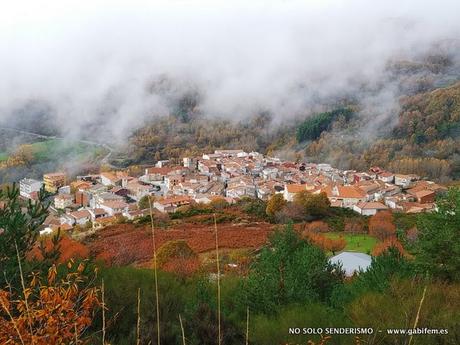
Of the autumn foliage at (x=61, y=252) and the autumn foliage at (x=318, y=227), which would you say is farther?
the autumn foliage at (x=318, y=227)

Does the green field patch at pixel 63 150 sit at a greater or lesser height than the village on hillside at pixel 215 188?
lesser

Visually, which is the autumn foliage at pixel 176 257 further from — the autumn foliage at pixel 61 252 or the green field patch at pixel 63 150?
the green field patch at pixel 63 150

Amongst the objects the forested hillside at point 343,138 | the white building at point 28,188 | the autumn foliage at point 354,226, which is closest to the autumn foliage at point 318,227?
the autumn foliage at point 354,226

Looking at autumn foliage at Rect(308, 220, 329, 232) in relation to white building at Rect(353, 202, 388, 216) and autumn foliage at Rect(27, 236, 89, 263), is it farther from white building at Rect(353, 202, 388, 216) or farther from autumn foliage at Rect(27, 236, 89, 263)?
autumn foliage at Rect(27, 236, 89, 263)

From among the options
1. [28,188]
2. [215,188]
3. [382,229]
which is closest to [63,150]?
[28,188]

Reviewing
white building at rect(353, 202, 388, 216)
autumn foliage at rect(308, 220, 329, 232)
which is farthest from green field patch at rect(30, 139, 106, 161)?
autumn foliage at rect(308, 220, 329, 232)

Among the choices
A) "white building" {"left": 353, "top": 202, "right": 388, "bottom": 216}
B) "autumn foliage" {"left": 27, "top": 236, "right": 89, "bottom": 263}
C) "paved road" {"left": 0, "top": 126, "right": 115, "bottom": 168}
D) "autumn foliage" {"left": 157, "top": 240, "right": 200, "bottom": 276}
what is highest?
"autumn foliage" {"left": 27, "top": 236, "right": 89, "bottom": 263}
